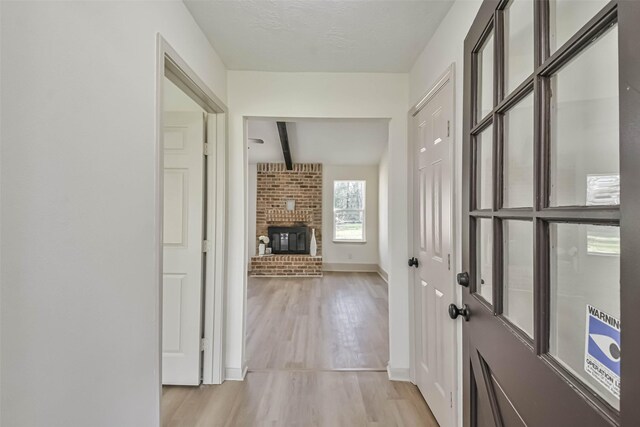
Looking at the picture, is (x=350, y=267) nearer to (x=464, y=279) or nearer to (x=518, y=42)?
(x=464, y=279)

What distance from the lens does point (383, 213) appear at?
6.57m

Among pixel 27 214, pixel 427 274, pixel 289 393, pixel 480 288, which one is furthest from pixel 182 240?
pixel 480 288

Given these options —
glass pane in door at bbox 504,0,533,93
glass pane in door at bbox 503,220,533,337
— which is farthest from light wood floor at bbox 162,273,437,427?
glass pane in door at bbox 504,0,533,93

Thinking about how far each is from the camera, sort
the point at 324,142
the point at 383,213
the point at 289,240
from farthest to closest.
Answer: the point at 289,240 < the point at 383,213 < the point at 324,142

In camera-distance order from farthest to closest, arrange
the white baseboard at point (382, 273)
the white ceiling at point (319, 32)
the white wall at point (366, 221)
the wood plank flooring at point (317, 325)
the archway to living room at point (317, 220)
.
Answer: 1. the white wall at point (366, 221)
2. the white baseboard at point (382, 273)
3. the archway to living room at point (317, 220)
4. the wood plank flooring at point (317, 325)
5. the white ceiling at point (319, 32)

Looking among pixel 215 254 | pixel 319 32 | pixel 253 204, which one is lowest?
pixel 215 254

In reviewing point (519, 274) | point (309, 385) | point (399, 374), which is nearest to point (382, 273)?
point (399, 374)

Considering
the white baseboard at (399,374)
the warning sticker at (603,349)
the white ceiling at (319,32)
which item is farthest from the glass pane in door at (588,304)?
the white baseboard at (399,374)

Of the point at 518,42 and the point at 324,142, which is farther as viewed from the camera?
the point at 324,142

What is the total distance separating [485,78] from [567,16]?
0.41 metres

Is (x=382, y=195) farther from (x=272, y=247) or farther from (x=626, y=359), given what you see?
(x=626, y=359)

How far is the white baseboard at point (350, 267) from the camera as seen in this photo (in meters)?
7.05

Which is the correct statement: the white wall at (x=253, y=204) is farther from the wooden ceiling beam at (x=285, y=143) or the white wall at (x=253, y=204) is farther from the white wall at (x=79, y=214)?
the white wall at (x=79, y=214)

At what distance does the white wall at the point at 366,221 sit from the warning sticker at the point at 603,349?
6.55 metres
